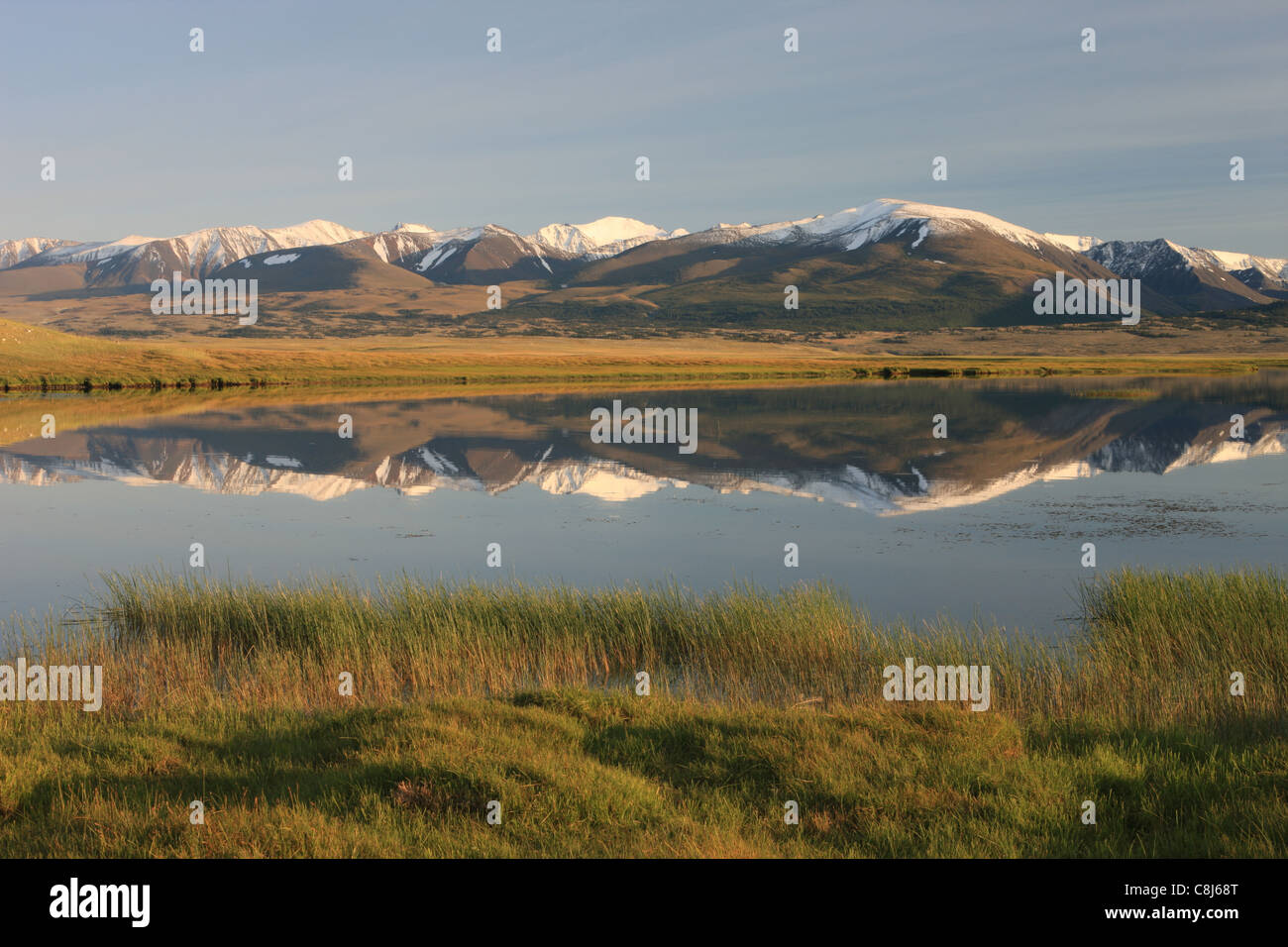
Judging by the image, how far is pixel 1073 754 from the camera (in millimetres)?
9281

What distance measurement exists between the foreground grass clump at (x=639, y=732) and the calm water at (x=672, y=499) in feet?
9.87

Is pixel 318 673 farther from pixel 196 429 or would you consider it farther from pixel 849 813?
pixel 196 429

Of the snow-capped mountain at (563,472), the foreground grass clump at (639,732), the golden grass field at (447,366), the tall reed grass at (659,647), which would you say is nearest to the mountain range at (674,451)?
the snow-capped mountain at (563,472)

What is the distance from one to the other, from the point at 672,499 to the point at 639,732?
2013 centimetres

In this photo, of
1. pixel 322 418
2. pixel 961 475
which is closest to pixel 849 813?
pixel 961 475

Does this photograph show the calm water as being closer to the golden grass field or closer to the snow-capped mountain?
the snow-capped mountain

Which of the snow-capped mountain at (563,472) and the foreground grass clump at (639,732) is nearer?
the foreground grass clump at (639,732)

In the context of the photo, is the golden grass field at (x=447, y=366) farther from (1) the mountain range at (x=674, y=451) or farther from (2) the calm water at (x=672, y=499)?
(2) the calm water at (x=672, y=499)

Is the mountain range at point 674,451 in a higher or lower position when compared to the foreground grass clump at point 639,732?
higher

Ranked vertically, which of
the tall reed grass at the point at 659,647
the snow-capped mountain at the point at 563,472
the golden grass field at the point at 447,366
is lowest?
the tall reed grass at the point at 659,647

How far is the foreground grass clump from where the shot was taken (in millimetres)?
7598

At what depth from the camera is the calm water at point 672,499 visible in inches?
805

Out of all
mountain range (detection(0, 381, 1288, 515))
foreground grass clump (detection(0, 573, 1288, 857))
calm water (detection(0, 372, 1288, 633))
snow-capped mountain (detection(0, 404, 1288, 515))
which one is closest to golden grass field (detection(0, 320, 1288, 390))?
mountain range (detection(0, 381, 1288, 515))

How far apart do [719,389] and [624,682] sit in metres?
68.2
